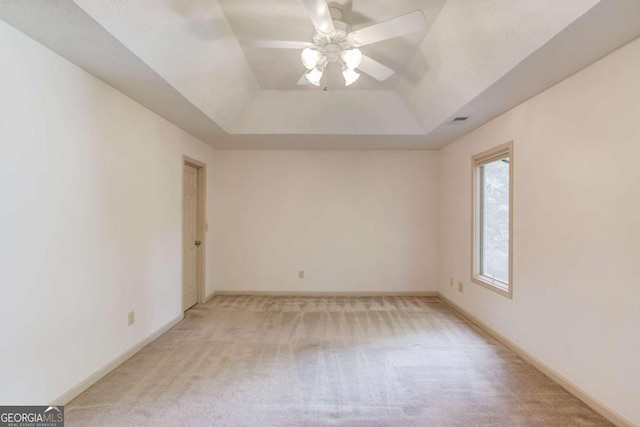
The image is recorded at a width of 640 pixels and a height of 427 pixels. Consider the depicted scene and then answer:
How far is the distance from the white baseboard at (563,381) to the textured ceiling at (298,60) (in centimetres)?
226

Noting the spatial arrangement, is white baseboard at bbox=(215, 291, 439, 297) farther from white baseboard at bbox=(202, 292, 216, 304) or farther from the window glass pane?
the window glass pane

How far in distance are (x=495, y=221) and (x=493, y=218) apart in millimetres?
53

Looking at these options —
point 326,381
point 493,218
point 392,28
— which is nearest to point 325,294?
point 326,381

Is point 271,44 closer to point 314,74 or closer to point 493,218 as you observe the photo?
point 314,74

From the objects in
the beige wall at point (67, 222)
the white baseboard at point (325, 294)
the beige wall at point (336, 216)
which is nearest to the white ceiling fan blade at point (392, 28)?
the beige wall at point (67, 222)

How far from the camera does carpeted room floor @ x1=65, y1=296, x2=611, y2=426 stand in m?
1.97

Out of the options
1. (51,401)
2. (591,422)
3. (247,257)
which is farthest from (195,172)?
(591,422)

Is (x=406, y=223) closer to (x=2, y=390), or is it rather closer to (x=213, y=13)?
(x=213, y=13)

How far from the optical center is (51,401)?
A: 1.96 metres

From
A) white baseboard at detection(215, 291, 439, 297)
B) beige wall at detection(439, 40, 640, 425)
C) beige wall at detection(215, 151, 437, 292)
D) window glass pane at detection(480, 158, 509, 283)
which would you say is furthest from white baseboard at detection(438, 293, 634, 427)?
beige wall at detection(215, 151, 437, 292)

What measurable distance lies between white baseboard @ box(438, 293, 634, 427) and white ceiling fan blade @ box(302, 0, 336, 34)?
9.88ft

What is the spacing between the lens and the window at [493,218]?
3.08 meters

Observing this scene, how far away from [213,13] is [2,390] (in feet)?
8.74

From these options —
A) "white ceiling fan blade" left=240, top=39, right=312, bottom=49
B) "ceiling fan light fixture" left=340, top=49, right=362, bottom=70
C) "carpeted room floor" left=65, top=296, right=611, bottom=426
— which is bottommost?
"carpeted room floor" left=65, top=296, right=611, bottom=426
